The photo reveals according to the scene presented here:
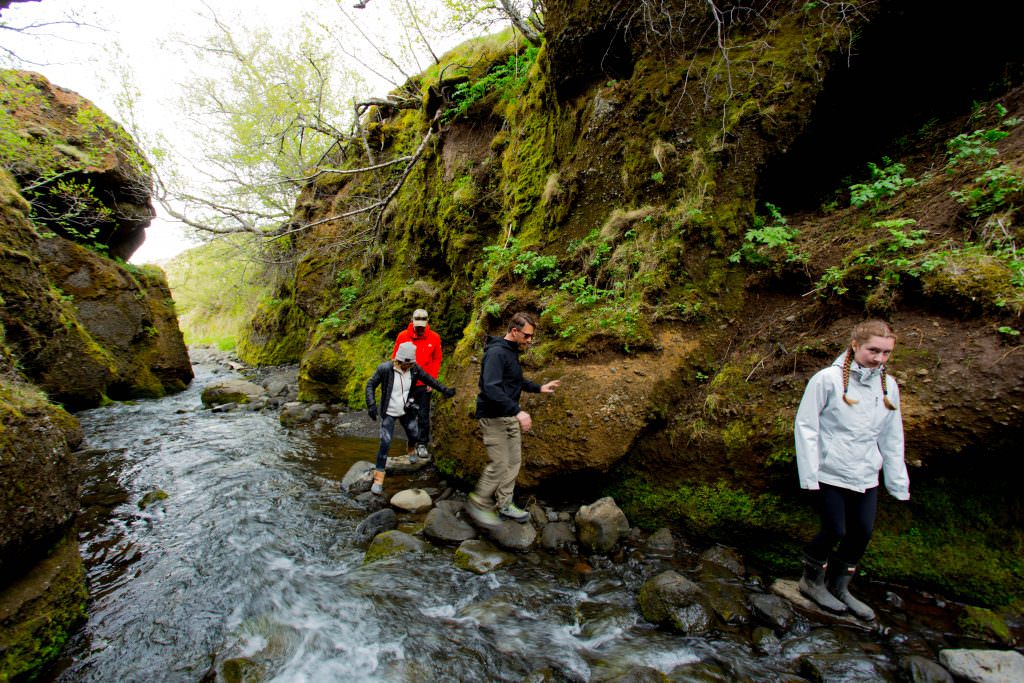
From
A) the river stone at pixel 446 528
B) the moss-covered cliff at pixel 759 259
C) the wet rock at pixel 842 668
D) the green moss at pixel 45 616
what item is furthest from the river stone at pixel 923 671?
the green moss at pixel 45 616

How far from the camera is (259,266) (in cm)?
1563

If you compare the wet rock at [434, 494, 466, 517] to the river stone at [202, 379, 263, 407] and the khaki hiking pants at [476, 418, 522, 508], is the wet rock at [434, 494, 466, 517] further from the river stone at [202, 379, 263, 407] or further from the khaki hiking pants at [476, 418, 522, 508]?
the river stone at [202, 379, 263, 407]

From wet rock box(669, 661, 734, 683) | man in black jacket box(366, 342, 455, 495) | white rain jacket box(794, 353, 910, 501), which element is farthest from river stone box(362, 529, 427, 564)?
white rain jacket box(794, 353, 910, 501)

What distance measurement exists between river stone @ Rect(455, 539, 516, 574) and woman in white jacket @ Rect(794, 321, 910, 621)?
2824 mm

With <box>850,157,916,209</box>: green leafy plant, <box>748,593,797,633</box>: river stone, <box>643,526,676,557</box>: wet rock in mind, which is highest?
<box>850,157,916,209</box>: green leafy plant

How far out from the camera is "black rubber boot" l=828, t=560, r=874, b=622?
3.32 meters

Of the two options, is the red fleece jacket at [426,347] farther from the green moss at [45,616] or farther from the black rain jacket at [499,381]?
the green moss at [45,616]

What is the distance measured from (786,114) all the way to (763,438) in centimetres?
436

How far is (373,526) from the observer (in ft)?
15.9

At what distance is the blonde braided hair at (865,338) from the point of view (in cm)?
309

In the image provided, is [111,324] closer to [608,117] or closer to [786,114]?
[608,117]

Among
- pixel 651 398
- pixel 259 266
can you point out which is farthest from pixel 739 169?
pixel 259 266

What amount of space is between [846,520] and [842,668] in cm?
107

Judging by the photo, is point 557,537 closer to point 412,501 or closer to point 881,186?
point 412,501
